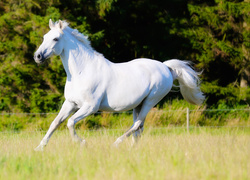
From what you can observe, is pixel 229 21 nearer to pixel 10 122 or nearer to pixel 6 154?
pixel 10 122

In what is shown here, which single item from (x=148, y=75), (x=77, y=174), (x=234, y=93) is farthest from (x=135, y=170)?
(x=234, y=93)

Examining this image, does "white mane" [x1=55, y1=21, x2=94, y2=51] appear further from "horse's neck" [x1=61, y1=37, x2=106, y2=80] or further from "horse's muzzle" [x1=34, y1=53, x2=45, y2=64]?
"horse's muzzle" [x1=34, y1=53, x2=45, y2=64]

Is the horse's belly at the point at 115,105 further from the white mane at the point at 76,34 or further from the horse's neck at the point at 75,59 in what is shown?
the white mane at the point at 76,34

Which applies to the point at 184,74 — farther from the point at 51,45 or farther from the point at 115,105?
the point at 51,45

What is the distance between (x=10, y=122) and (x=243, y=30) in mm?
8911

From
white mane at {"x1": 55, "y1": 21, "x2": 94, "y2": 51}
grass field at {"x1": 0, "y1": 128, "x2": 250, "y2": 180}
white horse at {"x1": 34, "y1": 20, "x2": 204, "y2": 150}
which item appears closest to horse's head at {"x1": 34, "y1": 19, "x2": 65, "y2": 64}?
white horse at {"x1": 34, "y1": 20, "x2": 204, "y2": 150}

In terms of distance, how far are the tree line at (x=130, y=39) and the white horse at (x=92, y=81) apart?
645 cm

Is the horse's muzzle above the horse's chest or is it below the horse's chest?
above

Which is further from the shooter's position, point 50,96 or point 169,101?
point 169,101

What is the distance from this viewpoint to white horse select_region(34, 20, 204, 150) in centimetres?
616

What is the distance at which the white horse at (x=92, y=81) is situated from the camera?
6.16m

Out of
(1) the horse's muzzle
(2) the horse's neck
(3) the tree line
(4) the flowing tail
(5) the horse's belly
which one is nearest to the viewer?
(1) the horse's muzzle

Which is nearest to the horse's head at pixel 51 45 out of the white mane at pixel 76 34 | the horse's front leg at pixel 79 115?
the white mane at pixel 76 34

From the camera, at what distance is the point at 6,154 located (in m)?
5.46
